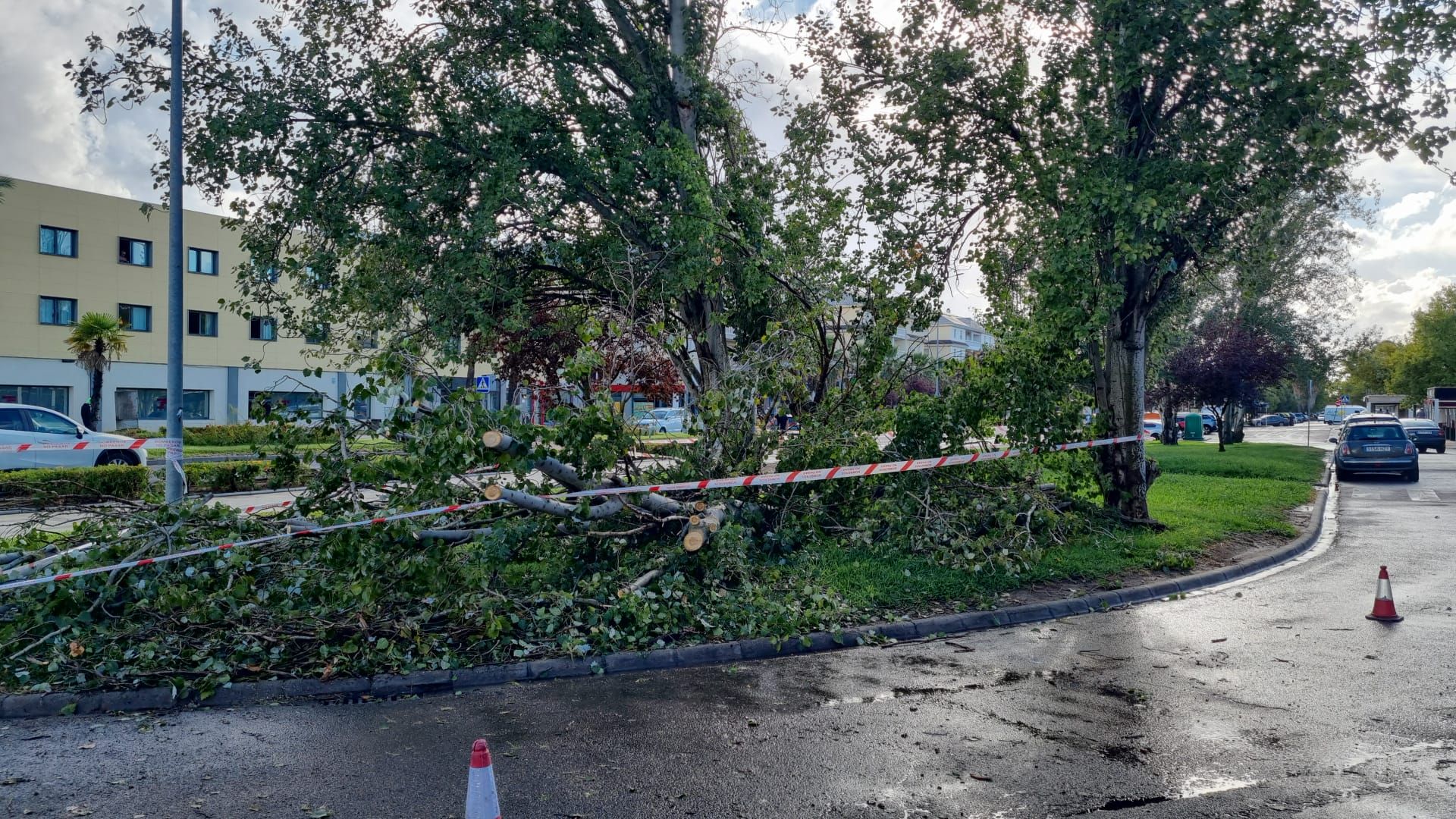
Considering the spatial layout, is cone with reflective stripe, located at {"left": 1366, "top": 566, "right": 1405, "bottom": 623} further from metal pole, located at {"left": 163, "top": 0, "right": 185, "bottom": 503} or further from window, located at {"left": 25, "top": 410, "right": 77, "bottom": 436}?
window, located at {"left": 25, "top": 410, "right": 77, "bottom": 436}

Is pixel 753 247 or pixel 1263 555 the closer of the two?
pixel 1263 555

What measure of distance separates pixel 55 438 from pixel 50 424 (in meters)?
0.95

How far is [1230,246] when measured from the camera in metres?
12.8

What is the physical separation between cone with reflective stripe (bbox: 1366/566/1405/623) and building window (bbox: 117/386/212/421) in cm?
4404

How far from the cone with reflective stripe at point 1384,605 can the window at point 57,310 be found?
44.4 m

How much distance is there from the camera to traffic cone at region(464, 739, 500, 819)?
374cm

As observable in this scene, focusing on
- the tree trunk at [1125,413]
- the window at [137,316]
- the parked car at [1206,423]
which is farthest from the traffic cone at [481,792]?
the parked car at [1206,423]

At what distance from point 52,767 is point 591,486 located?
16.0ft

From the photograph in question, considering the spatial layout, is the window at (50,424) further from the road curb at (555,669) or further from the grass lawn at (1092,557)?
the grass lawn at (1092,557)

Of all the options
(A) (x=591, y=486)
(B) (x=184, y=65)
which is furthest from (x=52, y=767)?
(B) (x=184, y=65)

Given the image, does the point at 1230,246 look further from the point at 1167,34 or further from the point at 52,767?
the point at 52,767

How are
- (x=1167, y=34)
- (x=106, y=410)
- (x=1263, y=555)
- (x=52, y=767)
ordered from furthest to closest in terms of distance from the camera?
1. (x=106, y=410)
2. (x=1263, y=555)
3. (x=1167, y=34)
4. (x=52, y=767)

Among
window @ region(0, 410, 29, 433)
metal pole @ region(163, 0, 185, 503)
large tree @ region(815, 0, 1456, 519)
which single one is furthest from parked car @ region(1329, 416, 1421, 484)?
window @ region(0, 410, 29, 433)

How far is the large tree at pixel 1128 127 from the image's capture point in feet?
34.0
